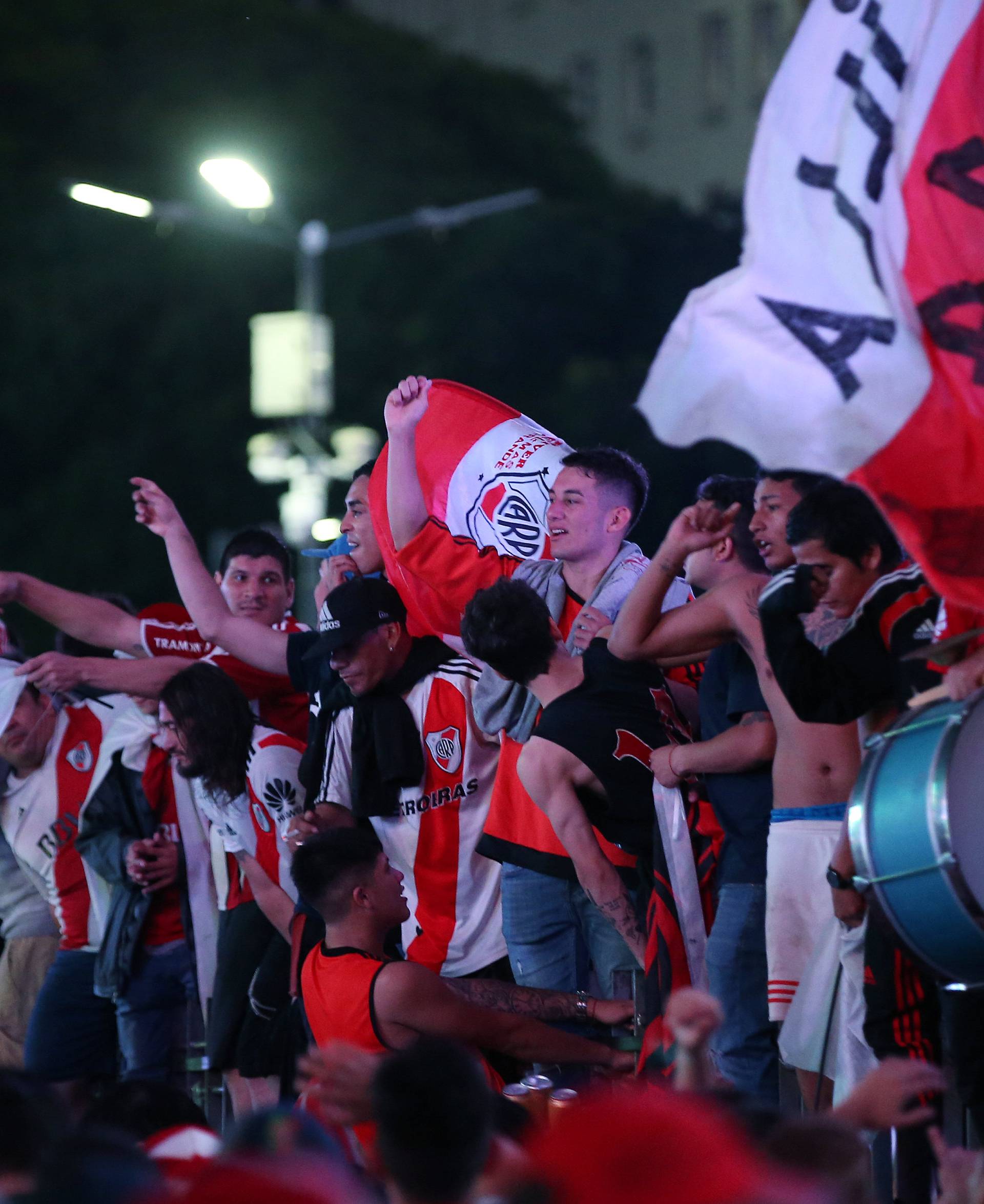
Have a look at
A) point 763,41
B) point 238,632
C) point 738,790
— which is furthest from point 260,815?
point 763,41

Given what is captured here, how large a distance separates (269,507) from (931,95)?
28.1 metres

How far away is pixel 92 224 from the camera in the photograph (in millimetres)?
33812

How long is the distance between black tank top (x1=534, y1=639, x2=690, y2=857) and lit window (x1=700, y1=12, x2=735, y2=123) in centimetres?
5566

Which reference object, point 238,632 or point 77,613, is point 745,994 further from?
point 77,613

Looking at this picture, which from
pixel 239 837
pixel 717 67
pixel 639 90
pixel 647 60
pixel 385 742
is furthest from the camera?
pixel 647 60

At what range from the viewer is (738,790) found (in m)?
5.31

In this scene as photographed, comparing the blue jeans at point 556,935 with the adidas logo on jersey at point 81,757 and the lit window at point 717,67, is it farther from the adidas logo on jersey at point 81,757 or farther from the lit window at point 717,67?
the lit window at point 717,67

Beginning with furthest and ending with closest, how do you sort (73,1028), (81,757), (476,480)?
(81,757)
(73,1028)
(476,480)

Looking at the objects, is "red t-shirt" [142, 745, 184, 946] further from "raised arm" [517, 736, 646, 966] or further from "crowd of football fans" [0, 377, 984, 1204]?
"raised arm" [517, 736, 646, 966]

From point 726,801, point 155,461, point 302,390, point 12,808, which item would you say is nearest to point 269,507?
point 155,461

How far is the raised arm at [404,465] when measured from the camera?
636 centimetres

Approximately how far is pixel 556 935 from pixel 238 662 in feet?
6.35

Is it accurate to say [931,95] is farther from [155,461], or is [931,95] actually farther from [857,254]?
[155,461]

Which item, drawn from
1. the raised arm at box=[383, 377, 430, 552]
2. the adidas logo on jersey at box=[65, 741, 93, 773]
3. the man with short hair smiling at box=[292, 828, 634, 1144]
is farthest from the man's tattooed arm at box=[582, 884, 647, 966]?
the adidas logo on jersey at box=[65, 741, 93, 773]
